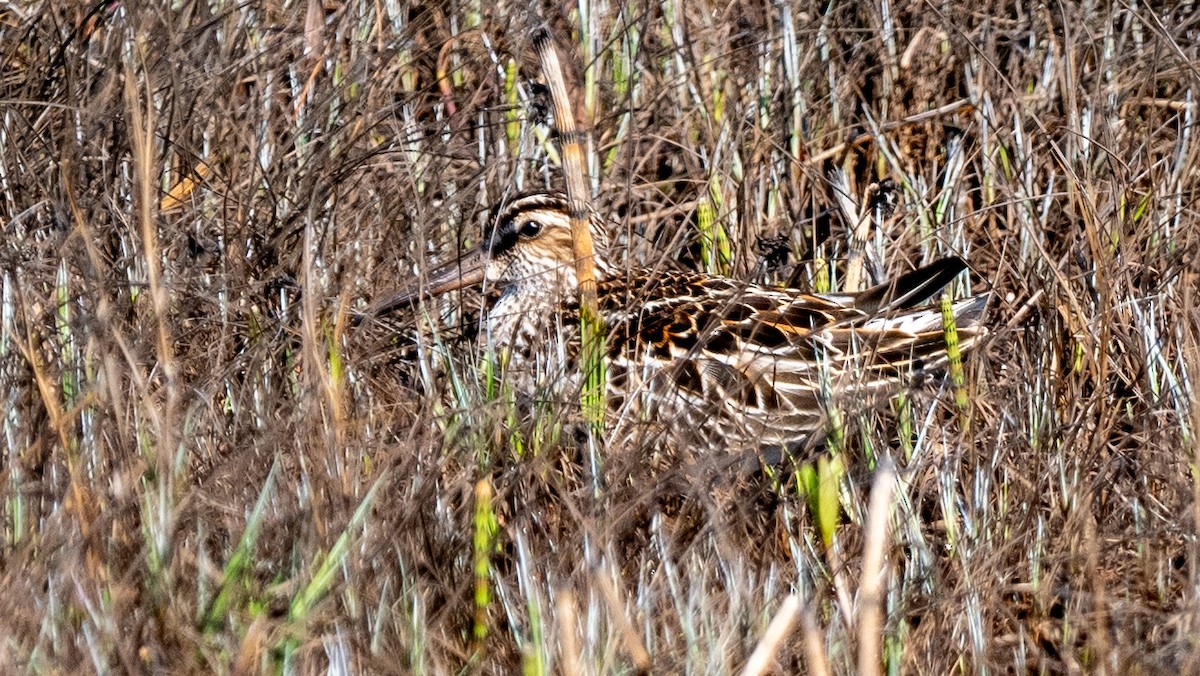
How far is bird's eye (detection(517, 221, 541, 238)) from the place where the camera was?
4.88 m

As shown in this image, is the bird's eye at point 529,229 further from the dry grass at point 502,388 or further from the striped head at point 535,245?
the dry grass at point 502,388

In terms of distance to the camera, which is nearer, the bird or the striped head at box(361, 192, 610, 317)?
the bird

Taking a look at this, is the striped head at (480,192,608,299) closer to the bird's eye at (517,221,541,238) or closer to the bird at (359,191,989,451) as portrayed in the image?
the bird's eye at (517,221,541,238)

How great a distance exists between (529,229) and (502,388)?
155 cm

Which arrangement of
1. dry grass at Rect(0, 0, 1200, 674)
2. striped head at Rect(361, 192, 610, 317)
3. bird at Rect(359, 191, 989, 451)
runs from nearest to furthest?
dry grass at Rect(0, 0, 1200, 674)
bird at Rect(359, 191, 989, 451)
striped head at Rect(361, 192, 610, 317)

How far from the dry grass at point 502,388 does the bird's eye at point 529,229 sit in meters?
0.16

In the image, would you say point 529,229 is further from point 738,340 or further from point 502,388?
point 502,388

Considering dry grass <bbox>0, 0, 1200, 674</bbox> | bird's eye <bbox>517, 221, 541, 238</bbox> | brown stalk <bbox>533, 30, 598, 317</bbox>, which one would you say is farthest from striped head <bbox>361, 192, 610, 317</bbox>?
brown stalk <bbox>533, 30, 598, 317</bbox>

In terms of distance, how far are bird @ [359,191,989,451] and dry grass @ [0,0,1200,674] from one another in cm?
16

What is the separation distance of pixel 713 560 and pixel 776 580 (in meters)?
0.18

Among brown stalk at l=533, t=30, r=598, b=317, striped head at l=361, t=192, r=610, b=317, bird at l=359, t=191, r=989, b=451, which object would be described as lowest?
bird at l=359, t=191, r=989, b=451

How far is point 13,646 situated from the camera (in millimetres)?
2385

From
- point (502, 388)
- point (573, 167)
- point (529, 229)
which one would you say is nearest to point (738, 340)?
A: point (573, 167)

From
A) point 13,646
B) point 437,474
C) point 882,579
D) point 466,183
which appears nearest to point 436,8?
point 466,183
